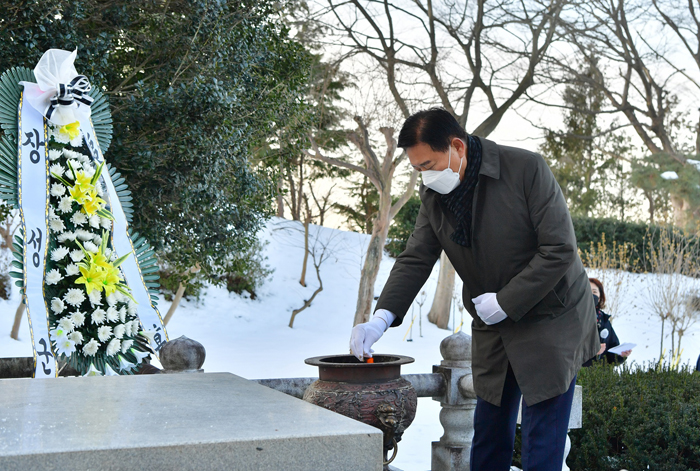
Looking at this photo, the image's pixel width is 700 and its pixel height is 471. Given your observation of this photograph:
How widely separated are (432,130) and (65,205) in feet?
8.21

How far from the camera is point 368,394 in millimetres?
2395

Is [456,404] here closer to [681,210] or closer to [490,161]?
[490,161]

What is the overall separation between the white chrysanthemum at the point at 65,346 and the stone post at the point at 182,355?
0.89 meters

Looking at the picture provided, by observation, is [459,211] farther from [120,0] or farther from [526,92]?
[526,92]

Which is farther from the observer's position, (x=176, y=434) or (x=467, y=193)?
(x=467, y=193)

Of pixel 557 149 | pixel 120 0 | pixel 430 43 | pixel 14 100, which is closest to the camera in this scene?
pixel 14 100

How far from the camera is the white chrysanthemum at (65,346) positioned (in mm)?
3719

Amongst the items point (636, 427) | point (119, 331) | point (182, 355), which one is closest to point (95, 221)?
point (119, 331)

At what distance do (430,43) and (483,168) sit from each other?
11.3 meters

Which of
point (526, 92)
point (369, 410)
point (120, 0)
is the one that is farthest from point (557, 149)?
point (369, 410)

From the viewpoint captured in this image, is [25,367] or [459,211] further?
[25,367]

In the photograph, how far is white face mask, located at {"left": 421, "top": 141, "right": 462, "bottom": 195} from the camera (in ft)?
8.23

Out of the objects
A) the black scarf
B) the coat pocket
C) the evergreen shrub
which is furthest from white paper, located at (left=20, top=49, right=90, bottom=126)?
the evergreen shrub

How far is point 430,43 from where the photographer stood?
13.1 m
